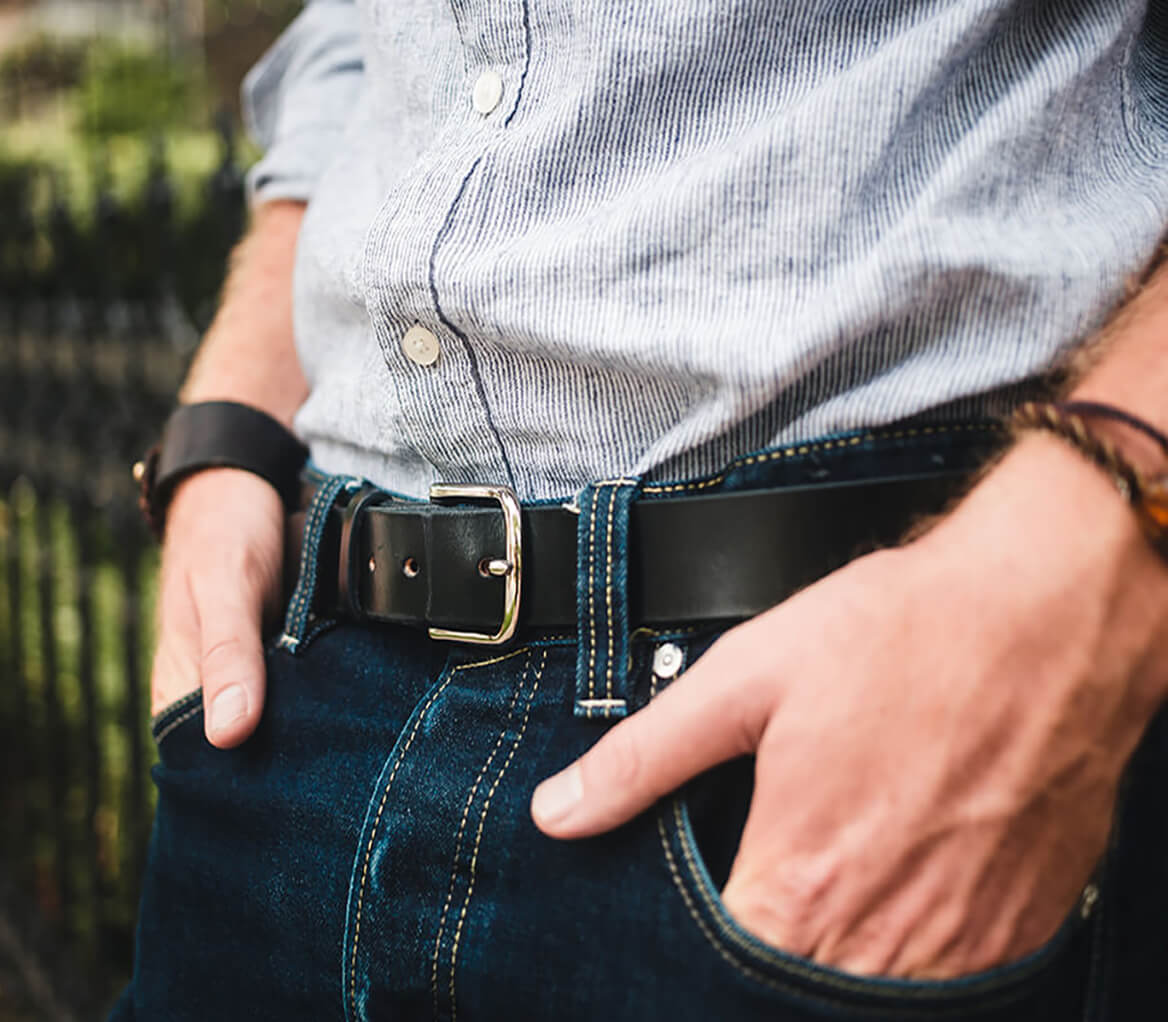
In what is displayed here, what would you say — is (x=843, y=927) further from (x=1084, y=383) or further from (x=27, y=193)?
(x=27, y=193)

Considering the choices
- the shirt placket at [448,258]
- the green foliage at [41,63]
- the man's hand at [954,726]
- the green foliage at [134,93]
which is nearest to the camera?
the man's hand at [954,726]

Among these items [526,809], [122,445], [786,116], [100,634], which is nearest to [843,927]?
[526,809]

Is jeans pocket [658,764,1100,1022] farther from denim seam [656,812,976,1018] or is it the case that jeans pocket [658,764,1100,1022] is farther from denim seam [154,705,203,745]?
denim seam [154,705,203,745]

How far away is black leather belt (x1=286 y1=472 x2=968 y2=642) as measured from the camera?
0.91 meters

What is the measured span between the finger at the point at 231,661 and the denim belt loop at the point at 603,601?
1.42 ft

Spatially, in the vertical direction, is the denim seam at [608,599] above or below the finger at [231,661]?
above

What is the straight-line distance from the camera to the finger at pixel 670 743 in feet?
2.69

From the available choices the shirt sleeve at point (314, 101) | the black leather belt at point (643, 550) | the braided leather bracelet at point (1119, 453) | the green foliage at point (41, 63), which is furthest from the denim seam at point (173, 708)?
the green foliage at point (41, 63)

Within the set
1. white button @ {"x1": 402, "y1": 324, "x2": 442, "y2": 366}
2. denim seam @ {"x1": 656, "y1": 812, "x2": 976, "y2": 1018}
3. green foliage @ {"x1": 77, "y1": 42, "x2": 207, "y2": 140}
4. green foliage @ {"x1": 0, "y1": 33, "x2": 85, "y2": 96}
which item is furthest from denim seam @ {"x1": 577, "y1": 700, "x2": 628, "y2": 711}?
green foliage @ {"x1": 0, "y1": 33, "x2": 85, "y2": 96}

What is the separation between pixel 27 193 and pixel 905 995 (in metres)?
3.88

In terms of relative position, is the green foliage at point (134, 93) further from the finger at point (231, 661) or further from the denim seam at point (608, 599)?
the denim seam at point (608, 599)

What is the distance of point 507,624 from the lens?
992 mm

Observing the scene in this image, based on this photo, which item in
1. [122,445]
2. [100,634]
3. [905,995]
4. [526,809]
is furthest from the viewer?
[100,634]

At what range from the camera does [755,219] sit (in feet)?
3.09
